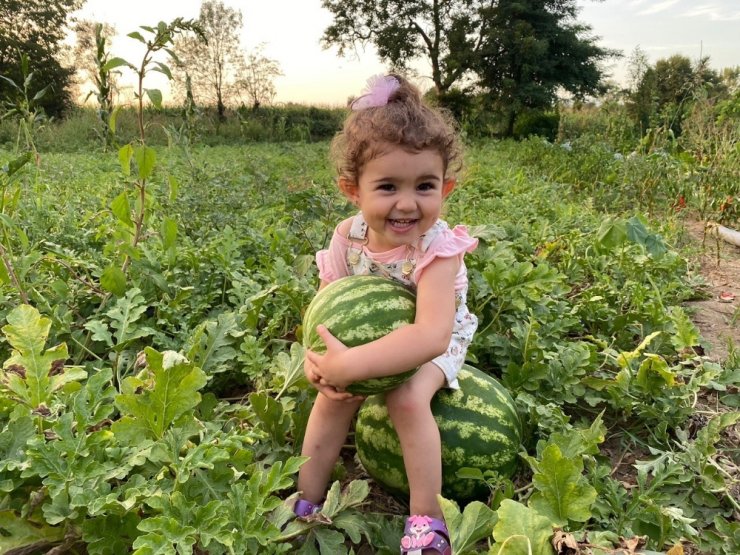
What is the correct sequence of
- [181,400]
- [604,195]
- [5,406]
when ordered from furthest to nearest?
[604,195], [5,406], [181,400]

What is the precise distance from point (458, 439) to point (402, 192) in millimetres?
855

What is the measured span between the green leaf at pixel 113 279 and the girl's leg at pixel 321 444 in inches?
48.2

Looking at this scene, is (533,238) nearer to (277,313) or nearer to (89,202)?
(277,313)

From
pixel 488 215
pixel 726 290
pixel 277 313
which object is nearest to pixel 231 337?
pixel 277 313

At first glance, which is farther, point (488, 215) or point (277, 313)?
point (488, 215)

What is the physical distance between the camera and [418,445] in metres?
1.81

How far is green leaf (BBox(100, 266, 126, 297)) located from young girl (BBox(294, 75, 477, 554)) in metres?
1.19

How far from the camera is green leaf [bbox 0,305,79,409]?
5.99 ft

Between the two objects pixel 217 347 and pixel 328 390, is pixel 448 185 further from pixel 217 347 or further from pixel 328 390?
pixel 217 347

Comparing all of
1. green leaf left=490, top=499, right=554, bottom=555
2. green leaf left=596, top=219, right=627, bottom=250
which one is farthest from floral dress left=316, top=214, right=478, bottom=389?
green leaf left=596, top=219, right=627, bottom=250

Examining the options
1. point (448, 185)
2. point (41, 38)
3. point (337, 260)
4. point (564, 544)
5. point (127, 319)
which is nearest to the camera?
point (564, 544)

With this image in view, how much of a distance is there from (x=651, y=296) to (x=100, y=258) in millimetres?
3164

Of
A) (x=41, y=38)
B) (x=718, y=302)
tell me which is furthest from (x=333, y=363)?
(x=41, y=38)

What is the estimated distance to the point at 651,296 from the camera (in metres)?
3.18
